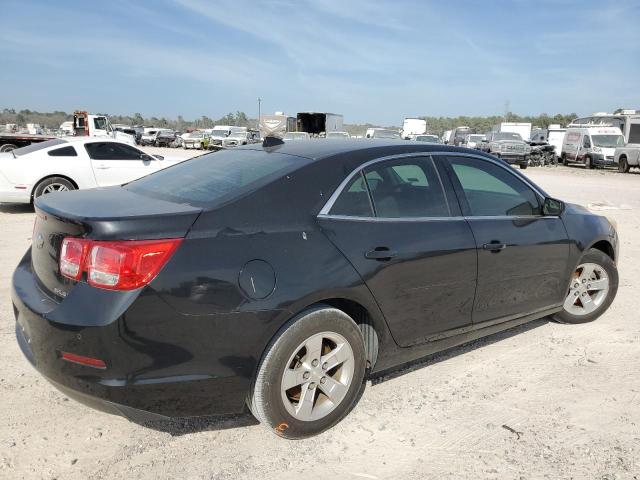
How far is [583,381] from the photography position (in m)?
3.60

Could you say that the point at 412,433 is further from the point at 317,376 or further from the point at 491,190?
the point at 491,190

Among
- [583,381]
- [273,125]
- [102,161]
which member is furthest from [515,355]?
[273,125]

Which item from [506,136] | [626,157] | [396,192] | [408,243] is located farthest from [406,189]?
[506,136]

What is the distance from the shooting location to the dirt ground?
2.62 m

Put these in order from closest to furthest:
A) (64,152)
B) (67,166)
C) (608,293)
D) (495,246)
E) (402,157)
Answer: (402,157)
(495,246)
(608,293)
(67,166)
(64,152)

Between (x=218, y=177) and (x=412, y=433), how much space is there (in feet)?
6.01

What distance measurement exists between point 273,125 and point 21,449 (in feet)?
136

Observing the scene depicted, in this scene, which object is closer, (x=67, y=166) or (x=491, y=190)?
(x=491, y=190)

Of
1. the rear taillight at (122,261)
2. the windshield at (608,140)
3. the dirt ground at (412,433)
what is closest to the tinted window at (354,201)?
the rear taillight at (122,261)

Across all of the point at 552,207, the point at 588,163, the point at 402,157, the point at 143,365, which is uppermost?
the point at 402,157

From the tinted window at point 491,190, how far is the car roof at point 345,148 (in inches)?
5.5

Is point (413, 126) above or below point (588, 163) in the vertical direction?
above

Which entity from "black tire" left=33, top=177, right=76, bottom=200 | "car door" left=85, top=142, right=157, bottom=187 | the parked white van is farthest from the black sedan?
the parked white van

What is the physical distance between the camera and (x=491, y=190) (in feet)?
12.7
